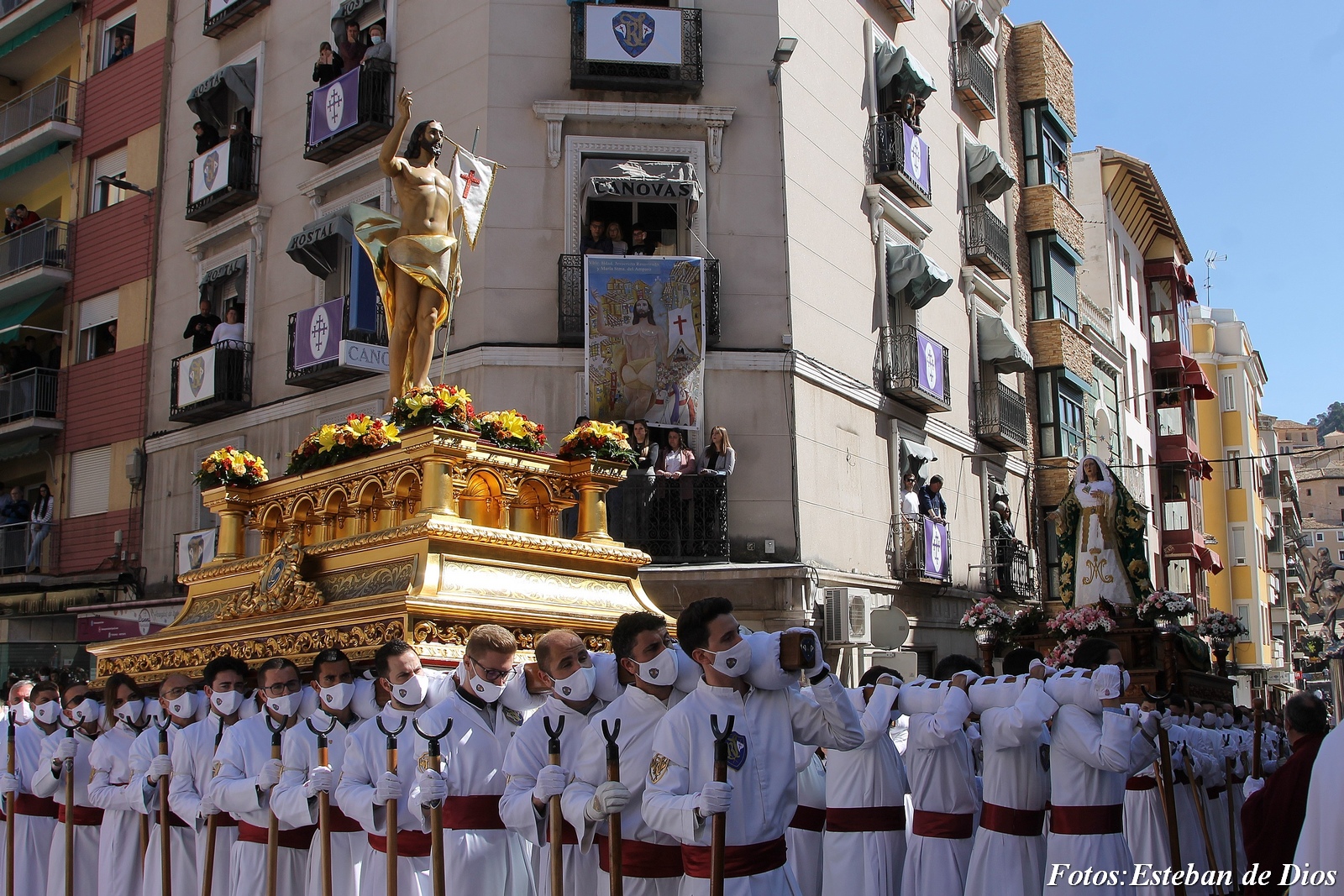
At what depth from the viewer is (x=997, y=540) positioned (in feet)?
69.0

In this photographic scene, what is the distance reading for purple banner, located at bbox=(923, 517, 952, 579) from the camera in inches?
704

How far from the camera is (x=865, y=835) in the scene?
6.85 metres

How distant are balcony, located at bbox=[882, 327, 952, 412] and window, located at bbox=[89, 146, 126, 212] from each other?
13564 mm

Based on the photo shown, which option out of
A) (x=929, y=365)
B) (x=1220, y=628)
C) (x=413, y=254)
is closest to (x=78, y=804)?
(x=413, y=254)

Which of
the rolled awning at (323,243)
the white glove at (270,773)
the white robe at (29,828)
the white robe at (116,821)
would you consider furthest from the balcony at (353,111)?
the white glove at (270,773)

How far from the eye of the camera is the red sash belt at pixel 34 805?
887cm

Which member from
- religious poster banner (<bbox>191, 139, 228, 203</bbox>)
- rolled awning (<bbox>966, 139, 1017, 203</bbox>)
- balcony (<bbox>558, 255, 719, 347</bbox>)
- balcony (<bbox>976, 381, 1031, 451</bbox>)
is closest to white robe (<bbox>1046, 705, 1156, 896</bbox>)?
balcony (<bbox>558, 255, 719, 347</bbox>)

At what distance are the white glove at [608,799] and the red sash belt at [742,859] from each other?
299 millimetres

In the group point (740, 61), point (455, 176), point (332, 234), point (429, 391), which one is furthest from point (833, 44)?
point (429, 391)

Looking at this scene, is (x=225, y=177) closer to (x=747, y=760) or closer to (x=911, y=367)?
(x=911, y=367)

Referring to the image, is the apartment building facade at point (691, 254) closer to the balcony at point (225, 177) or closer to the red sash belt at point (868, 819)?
the balcony at point (225, 177)

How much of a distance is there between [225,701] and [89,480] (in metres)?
16.4

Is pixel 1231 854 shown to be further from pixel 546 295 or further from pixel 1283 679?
pixel 1283 679

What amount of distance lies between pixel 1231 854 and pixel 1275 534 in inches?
1875
